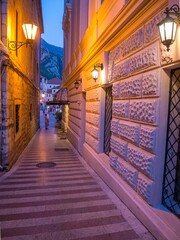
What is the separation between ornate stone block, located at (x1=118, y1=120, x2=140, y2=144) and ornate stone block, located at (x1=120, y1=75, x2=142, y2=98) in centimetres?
62

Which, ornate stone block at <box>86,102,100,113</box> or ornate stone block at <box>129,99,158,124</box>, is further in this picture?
ornate stone block at <box>86,102,100,113</box>

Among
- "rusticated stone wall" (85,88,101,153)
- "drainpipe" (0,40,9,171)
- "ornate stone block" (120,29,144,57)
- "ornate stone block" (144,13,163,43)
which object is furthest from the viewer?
"rusticated stone wall" (85,88,101,153)

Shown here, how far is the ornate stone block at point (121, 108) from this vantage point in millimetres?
5008

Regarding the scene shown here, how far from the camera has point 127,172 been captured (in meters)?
4.82

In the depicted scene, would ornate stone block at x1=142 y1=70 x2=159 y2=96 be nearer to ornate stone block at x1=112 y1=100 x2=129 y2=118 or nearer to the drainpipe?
ornate stone block at x1=112 y1=100 x2=129 y2=118

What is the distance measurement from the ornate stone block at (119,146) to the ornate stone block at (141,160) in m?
0.22

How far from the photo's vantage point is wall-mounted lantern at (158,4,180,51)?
3.10 m

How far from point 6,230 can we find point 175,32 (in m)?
4.06

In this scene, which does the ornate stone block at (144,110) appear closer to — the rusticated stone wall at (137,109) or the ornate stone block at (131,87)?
the rusticated stone wall at (137,109)

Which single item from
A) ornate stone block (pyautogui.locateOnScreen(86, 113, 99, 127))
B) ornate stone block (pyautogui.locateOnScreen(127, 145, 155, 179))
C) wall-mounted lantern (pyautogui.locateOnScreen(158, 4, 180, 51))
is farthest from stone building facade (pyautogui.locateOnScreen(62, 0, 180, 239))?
ornate stone block (pyautogui.locateOnScreen(86, 113, 99, 127))

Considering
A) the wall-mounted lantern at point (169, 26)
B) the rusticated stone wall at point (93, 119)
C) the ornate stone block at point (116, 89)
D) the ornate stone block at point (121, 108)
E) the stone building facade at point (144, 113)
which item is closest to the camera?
the wall-mounted lantern at point (169, 26)

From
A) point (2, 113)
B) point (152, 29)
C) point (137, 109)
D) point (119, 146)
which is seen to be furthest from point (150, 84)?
point (2, 113)

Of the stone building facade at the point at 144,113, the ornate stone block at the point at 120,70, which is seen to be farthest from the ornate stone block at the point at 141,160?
the ornate stone block at the point at 120,70

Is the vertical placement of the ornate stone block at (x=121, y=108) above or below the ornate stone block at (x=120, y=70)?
below
